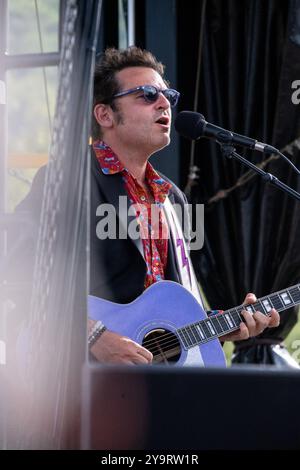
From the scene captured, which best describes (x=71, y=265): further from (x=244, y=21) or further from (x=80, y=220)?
(x=244, y=21)

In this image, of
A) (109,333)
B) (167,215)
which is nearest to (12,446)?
(109,333)

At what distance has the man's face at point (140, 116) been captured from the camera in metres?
2.92

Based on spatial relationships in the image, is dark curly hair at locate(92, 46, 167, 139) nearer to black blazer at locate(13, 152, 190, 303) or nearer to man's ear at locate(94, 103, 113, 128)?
man's ear at locate(94, 103, 113, 128)

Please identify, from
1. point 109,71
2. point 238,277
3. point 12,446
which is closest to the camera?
point 12,446

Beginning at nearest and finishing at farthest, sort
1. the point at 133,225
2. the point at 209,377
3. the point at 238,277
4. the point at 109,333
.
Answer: the point at 209,377 → the point at 109,333 → the point at 133,225 → the point at 238,277

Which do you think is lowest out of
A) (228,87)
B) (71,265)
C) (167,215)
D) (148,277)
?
(71,265)

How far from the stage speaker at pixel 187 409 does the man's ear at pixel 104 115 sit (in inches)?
84.0

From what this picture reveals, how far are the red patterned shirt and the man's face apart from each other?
89 mm

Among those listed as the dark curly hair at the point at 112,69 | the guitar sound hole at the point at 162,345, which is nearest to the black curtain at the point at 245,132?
the dark curly hair at the point at 112,69

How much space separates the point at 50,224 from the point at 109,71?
6.89 ft

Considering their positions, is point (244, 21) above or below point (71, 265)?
above

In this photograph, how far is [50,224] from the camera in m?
1.08

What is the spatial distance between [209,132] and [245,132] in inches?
66.7

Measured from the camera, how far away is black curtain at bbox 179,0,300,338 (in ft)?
13.4
